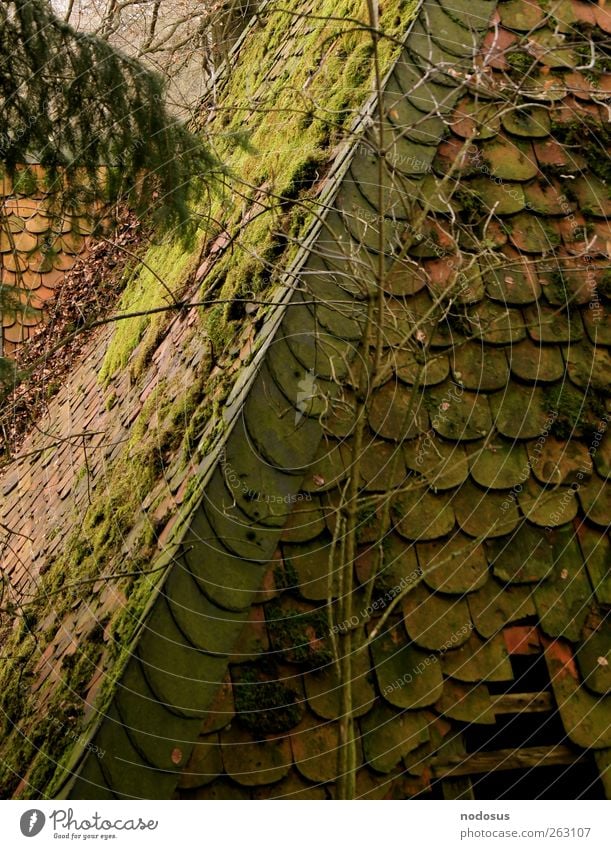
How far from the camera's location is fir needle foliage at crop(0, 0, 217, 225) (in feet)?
9.58

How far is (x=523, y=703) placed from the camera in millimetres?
2975

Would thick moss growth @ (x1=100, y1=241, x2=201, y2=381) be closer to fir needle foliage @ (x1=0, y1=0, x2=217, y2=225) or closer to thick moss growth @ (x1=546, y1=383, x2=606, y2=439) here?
fir needle foliage @ (x1=0, y1=0, x2=217, y2=225)

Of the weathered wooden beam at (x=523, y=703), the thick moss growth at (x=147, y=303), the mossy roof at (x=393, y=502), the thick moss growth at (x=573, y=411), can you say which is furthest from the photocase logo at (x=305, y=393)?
the thick moss growth at (x=147, y=303)

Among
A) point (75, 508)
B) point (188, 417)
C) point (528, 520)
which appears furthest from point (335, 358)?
point (75, 508)

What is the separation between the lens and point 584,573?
3.07 metres

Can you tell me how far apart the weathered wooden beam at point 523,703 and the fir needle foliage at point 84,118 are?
2198 mm

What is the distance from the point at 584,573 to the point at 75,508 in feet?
8.03

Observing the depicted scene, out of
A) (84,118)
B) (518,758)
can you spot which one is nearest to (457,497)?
(518,758)

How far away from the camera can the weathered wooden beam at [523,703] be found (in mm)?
2939

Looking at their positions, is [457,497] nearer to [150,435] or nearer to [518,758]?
[518,758]
